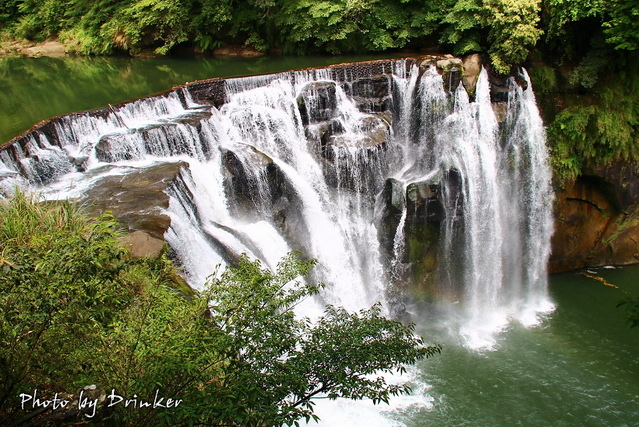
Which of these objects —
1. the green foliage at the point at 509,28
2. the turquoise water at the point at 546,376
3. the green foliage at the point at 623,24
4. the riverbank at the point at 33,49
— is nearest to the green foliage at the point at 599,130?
the green foliage at the point at 623,24

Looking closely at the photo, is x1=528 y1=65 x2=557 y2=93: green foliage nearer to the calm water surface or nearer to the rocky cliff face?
the rocky cliff face

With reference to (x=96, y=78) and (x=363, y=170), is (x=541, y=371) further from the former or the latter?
(x=96, y=78)

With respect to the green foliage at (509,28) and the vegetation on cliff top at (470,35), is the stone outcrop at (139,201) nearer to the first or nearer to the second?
the green foliage at (509,28)

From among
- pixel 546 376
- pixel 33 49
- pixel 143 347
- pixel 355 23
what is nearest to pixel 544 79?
pixel 546 376

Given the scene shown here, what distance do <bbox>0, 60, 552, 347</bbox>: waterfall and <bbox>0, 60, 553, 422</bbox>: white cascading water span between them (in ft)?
0.11

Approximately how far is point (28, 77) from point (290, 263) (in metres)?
22.2

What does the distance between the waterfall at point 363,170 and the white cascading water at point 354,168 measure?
3 cm

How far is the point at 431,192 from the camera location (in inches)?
489

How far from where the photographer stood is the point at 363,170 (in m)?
13.2

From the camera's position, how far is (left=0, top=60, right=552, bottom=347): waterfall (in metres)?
11.8

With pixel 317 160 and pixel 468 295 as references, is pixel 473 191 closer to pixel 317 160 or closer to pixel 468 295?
pixel 468 295

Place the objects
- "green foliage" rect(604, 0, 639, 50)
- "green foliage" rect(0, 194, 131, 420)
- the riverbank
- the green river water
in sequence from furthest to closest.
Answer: the riverbank
"green foliage" rect(604, 0, 639, 50)
the green river water
"green foliage" rect(0, 194, 131, 420)

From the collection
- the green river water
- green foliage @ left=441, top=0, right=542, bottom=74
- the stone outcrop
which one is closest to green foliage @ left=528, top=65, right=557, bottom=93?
green foliage @ left=441, top=0, right=542, bottom=74

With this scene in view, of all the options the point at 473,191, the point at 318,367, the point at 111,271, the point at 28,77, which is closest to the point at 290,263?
the point at 318,367
